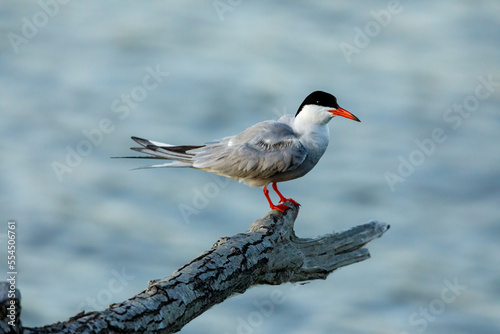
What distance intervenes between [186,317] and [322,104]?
7.81 feet

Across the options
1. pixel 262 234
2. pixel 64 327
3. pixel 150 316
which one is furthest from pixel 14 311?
pixel 262 234

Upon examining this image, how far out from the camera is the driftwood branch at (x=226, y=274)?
321 centimetres

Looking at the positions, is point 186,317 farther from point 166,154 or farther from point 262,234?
point 166,154

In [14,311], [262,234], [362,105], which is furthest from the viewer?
[362,105]

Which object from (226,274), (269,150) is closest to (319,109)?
(269,150)

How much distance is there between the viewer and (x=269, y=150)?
5402 mm

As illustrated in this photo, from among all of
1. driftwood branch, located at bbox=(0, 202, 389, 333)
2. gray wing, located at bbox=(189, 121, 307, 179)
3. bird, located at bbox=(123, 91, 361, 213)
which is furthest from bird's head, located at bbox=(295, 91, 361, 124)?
driftwood branch, located at bbox=(0, 202, 389, 333)

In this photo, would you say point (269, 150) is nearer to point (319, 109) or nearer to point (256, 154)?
point (256, 154)

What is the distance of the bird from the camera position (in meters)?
5.39

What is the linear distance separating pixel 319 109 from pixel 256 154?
59cm

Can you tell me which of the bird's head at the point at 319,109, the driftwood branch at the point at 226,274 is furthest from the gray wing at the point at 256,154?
the driftwood branch at the point at 226,274

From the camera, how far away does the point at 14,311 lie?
270cm

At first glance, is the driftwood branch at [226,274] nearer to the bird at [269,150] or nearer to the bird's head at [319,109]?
the bird at [269,150]

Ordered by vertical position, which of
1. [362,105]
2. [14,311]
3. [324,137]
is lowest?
[14,311]
